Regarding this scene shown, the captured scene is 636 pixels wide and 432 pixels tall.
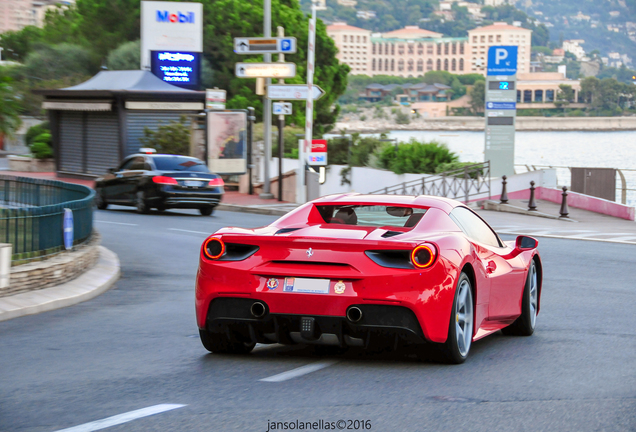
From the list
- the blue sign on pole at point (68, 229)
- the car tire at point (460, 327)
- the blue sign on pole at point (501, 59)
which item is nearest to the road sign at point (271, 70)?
the blue sign on pole at point (501, 59)

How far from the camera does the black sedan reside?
Result: 2252 centimetres

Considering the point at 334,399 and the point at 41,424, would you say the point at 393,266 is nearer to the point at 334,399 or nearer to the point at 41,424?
the point at 334,399

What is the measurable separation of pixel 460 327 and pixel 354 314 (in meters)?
0.90

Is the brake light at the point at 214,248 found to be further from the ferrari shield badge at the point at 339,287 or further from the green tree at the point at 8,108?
the green tree at the point at 8,108

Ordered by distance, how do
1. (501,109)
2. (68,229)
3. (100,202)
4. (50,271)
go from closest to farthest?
(50,271) < (68,229) < (100,202) < (501,109)

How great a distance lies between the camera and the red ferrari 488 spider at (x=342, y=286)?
5.89m

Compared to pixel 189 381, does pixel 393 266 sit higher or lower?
higher

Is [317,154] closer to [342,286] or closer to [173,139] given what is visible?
[173,139]

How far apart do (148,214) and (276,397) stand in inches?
739

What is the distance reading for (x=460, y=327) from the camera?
636cm

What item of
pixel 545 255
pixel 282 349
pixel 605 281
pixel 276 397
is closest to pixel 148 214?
pixel 545 255

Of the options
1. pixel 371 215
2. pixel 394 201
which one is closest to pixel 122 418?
pixel 371 215

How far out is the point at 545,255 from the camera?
1590cm

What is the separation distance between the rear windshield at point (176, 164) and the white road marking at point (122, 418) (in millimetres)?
18158
